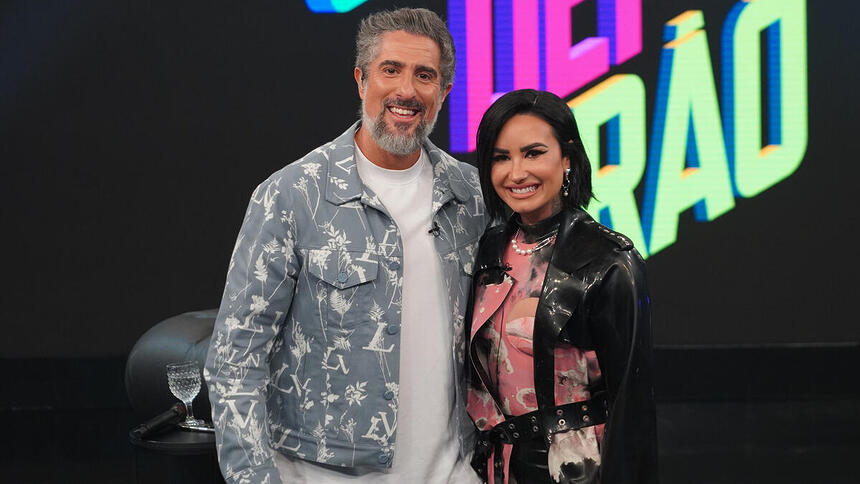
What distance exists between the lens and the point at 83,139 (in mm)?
5020

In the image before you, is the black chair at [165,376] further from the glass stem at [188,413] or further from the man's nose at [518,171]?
the man's nose at [518,171]

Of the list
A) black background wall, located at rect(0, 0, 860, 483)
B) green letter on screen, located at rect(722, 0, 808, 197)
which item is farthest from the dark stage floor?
green letter on screen, located at rect(722, 0, 808, 197)

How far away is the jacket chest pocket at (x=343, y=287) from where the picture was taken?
1747mm

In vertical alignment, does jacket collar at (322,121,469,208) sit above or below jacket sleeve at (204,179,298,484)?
above

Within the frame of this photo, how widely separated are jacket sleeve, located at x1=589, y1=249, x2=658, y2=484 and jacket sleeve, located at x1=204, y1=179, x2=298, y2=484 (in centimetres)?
62

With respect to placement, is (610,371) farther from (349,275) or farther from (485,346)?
(349,275)

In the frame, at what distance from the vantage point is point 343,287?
1.75 metres

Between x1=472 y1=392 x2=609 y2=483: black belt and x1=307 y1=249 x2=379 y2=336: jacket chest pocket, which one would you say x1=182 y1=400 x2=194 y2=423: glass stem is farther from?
x1=472 y1=392 x2=609 y2=483: black belt

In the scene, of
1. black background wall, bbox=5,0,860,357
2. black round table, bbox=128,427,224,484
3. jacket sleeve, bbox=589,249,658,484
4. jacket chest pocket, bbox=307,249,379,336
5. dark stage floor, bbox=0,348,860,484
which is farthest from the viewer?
black background wall, bbox=5,0,860,357

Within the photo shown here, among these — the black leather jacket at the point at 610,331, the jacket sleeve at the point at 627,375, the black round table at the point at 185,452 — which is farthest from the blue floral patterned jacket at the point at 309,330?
the black round table at the point at 185,452

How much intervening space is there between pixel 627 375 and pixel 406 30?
32.3 inches

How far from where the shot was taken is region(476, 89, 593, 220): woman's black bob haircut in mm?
1773

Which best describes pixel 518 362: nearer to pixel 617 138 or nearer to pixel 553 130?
pixel 553 130

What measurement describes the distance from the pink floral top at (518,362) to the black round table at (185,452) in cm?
103
